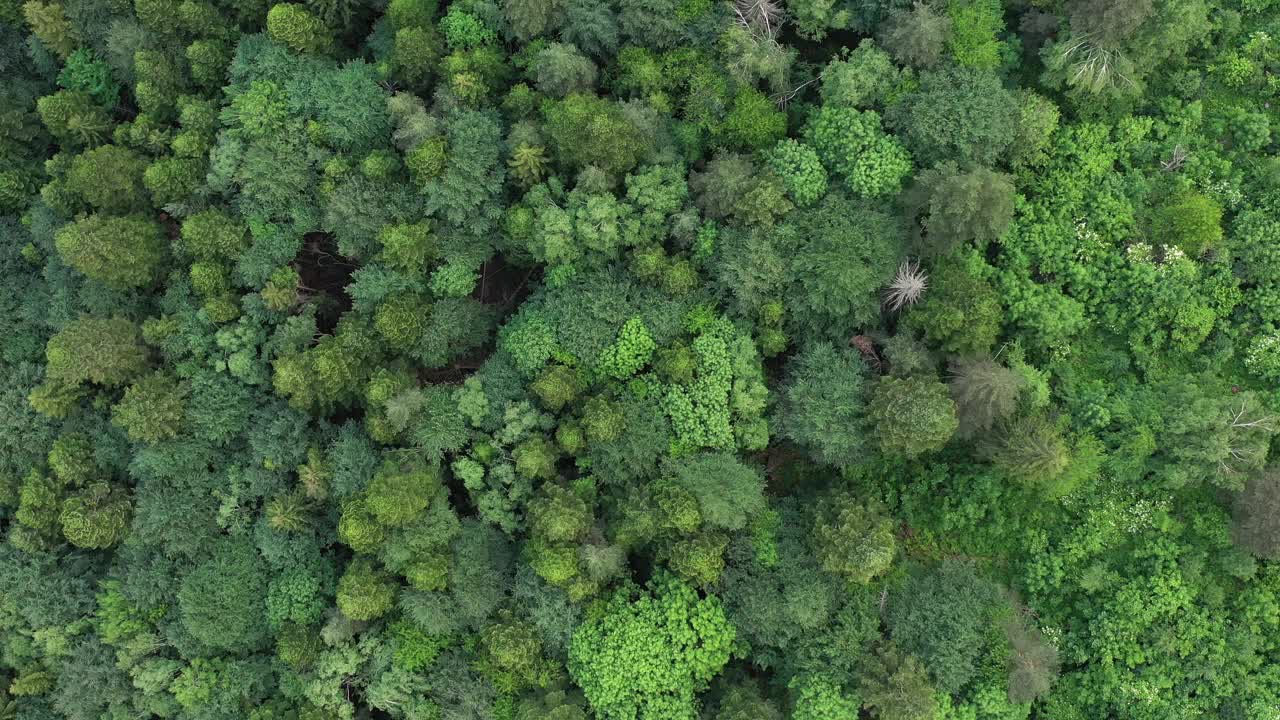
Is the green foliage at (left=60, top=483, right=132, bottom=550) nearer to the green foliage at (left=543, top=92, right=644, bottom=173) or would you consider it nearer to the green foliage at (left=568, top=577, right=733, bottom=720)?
the green foliage at (left=568, top=577, right=733, bottom=720)

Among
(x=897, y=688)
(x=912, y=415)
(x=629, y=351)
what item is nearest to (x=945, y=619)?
(x=897, y=688)

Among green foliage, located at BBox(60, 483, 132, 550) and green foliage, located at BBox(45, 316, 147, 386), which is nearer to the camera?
green foliage, located at BBox(60, 483, 132, 550)

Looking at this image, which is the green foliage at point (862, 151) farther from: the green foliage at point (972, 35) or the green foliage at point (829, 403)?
the green foliage at point (829, 403)

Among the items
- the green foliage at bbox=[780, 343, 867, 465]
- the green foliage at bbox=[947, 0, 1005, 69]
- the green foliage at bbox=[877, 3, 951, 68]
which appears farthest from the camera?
the green foliage at bbox=[947, 0, 1005, 69]

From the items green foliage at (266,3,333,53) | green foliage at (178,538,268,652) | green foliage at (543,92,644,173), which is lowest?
green foliage at (178,538,268,652)

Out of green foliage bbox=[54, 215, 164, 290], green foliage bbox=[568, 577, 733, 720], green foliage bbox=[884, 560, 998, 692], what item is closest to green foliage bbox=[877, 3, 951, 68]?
green foliage bbox=[884, 560, 998, 692]

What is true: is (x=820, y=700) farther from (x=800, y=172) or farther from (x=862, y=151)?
(x=862, y=151)
